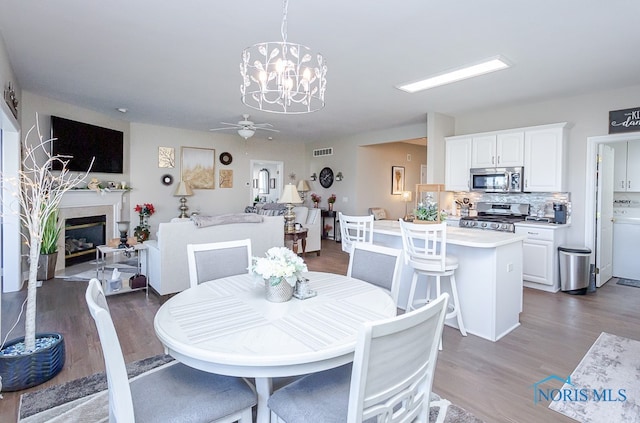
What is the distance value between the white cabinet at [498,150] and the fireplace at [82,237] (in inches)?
254

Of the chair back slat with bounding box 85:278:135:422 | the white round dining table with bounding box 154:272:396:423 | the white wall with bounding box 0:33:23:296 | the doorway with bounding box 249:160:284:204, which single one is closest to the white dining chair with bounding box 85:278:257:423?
the chair back slat with bounding box 85:278:135:422

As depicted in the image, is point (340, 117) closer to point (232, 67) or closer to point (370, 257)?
point (232, 67)

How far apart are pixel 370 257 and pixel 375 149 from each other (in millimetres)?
Result: 6232

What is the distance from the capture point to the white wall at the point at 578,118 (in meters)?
4.30

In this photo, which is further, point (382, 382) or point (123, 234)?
point (123, 234)

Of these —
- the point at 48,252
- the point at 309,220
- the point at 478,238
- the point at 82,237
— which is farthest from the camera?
the point at 309,220

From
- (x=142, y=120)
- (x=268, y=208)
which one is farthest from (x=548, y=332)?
(x=142, y=120)

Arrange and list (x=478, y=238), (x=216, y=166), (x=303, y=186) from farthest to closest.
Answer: (x=303, y=186), (x=216, y=166), (x=478, y=238)

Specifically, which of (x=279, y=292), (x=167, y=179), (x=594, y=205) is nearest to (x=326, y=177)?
(x=167, y=179)

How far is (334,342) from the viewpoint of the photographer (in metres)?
1.30

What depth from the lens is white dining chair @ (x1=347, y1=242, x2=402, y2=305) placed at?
2.12m

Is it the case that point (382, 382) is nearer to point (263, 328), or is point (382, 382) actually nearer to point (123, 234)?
point (263, 328)

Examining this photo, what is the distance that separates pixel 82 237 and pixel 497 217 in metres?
6.88

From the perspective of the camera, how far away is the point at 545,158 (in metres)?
4.61
